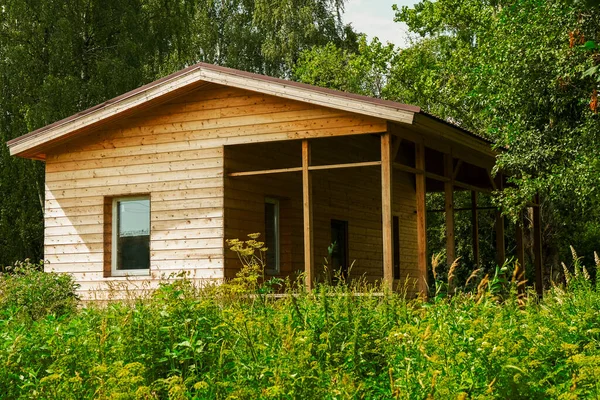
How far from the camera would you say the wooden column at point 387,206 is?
12.3 meters

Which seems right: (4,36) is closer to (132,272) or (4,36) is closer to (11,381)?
(132,272)

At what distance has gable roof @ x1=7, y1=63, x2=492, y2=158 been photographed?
12320 mm

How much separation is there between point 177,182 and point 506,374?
34.3ft

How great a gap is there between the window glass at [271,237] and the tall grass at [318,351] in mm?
8539

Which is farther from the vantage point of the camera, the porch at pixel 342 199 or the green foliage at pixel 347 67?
the green foliage at pixel 347 67

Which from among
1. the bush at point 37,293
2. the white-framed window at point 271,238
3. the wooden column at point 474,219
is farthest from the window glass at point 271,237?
the wooden column at point 474,219

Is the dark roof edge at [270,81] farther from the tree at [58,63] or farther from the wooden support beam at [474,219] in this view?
the tree at [58,63]

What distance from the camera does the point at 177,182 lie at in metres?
14.5

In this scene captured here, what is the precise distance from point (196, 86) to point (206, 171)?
1.55 meters

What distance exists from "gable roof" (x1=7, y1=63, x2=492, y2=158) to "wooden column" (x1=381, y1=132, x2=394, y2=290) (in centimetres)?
71

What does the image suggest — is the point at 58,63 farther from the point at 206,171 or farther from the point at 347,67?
the point at 206,171

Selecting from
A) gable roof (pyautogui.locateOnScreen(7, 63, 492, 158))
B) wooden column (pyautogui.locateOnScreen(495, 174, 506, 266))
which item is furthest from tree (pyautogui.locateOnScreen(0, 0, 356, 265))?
wooden column (pyautogui.locateOnScreen(495, 174, 506, 266))

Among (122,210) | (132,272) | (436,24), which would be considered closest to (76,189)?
(122,210)

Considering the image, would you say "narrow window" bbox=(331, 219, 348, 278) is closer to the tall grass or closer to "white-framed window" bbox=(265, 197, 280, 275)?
"white-framed window" bbox=(265, 197, 280, 275)
